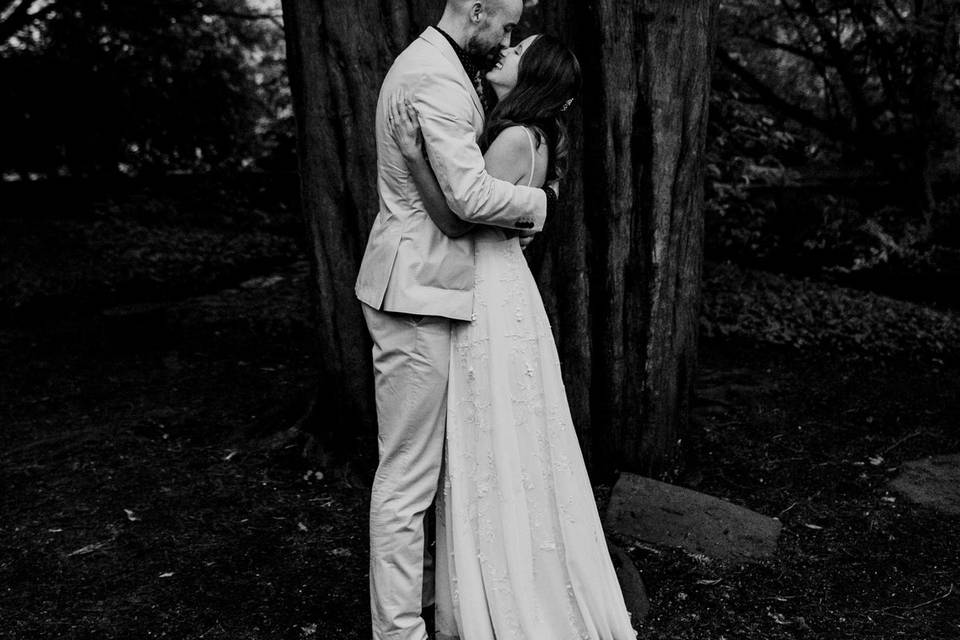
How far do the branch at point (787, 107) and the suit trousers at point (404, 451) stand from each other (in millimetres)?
6085

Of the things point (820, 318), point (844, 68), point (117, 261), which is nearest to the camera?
point (820, 318)

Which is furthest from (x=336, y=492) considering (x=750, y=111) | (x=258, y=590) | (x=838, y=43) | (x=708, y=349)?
(x=838, y=43)

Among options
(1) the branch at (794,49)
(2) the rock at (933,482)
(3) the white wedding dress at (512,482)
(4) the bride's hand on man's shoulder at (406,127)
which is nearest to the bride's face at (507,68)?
(4) the bride's hand on man's shoulder at (406,127)

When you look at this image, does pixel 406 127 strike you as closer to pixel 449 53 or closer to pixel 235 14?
pixel 449 53

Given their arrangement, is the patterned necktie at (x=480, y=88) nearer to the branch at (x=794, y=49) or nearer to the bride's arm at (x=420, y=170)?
the bride's arm at (x=420, y=170)

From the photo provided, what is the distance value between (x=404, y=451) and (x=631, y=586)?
116cm

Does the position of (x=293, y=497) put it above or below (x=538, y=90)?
below

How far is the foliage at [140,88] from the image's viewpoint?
9.84 m

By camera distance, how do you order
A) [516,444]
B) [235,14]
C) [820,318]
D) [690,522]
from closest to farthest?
[516,444], [690,522], [820,318], [235,14]

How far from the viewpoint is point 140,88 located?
10273 millimetres

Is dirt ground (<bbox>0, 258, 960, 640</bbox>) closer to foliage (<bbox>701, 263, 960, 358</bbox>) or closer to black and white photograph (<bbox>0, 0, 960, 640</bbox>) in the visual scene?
black and white photograph (<bbox>0, 0, 960, 640</bbox>)

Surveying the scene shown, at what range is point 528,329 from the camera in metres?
2.85

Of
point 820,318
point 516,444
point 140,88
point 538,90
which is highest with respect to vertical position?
point 140,88

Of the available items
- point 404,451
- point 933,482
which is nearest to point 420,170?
point 404,451
